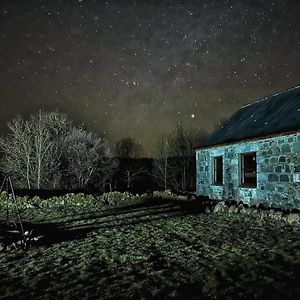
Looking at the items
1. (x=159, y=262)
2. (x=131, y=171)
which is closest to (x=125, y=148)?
(x=131, y=171)

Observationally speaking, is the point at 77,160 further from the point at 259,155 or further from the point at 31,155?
the point at 259,155

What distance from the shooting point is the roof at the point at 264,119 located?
39.9 feet

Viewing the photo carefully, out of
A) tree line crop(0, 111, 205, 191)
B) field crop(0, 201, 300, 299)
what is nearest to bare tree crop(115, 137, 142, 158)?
tree line crop(0, 111, 205, 191)

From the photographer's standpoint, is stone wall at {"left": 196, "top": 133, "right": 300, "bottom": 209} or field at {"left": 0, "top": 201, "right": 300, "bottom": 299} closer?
field at {"left": 0, "top": 201, "right": 300, "bottom": 299}

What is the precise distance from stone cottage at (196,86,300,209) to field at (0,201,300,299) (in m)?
2.43

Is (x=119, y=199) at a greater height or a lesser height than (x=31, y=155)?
lesser

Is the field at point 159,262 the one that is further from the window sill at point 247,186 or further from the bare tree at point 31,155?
the bare tree at point 31,155

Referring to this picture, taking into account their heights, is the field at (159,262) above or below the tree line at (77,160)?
below

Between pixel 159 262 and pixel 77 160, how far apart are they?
24623 mm

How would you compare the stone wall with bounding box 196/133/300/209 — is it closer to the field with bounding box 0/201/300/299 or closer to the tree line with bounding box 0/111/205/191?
the field with bounding box 0/201/300/299

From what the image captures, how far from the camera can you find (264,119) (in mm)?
14289

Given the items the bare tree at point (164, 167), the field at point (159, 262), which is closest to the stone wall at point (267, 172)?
the field at point (159, 262)

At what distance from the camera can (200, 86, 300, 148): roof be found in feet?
39.9

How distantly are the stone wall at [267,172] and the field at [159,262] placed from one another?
215cm
